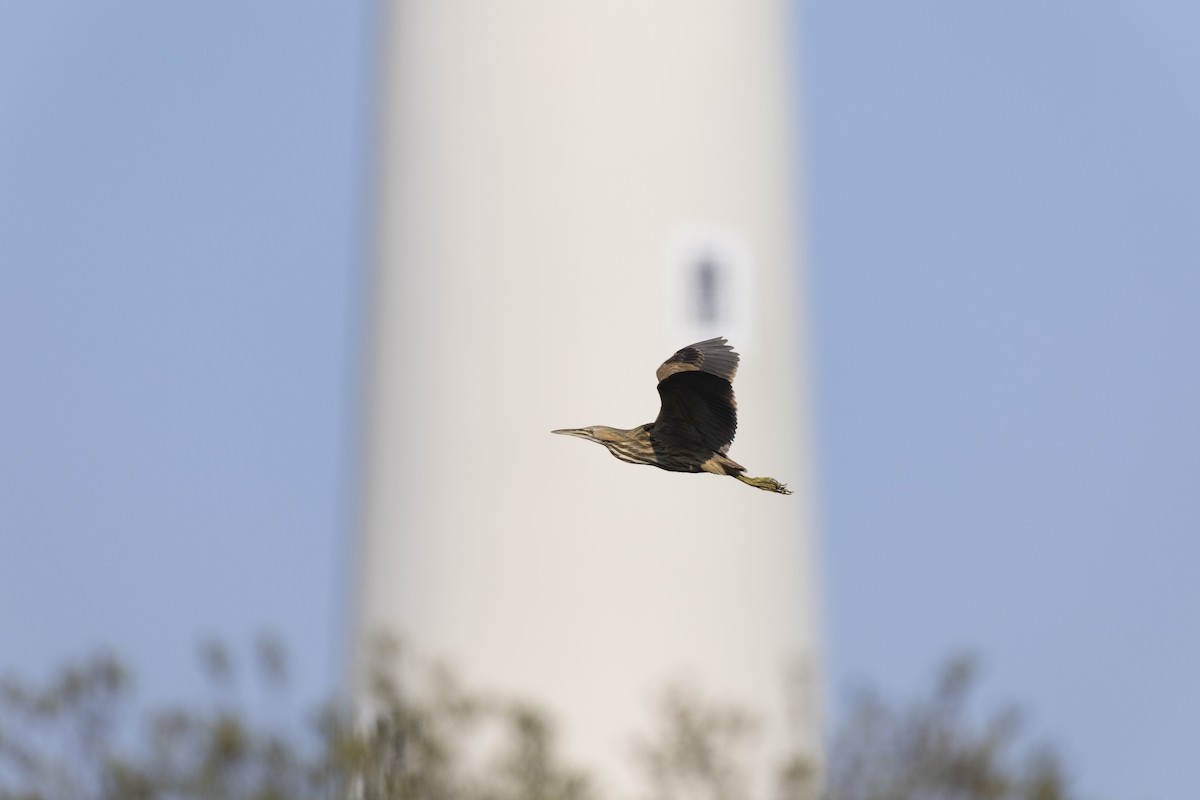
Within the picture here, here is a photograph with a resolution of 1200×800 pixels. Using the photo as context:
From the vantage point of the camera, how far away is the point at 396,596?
72.5 feet

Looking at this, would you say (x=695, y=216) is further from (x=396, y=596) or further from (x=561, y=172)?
(x=396, y=596)

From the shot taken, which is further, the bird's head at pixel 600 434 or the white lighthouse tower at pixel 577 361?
the white lighthouse tower at pixel 577 361

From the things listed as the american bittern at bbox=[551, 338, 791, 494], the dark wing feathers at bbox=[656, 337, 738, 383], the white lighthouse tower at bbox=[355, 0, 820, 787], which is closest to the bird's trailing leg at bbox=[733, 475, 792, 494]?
the american bittern at bbox=[551, 338, 791, 494]

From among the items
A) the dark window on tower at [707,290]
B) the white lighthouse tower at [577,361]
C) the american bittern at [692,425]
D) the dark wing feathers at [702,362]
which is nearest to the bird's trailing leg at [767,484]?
the american bittern at [692,425]

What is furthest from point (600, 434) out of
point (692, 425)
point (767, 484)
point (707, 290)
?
point (707, 290)

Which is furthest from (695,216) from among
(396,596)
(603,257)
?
(396,596)

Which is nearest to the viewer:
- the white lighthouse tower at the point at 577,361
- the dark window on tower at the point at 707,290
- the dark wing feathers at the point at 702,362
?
the dark wing feathers at the point at 702,362

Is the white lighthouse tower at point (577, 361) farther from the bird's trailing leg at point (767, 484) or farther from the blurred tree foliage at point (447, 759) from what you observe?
the bird's trailing leg at point (767, 484)

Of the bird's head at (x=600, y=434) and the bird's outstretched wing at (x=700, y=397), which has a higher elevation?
the bird's outstretched wing at (x=700, y=397)

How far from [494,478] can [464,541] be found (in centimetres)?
64

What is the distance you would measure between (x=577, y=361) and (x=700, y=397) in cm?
1597

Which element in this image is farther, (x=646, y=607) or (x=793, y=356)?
(x=793, y=356)

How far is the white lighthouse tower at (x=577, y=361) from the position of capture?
21016mm

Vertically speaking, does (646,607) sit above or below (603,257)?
below
